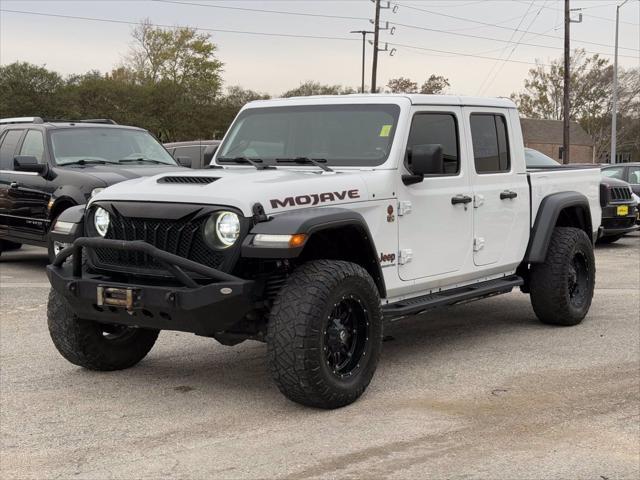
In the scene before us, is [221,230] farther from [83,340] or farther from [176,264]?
[83,340]

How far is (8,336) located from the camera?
7.59m

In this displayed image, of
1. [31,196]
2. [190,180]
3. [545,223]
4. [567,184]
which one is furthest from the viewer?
[31,196]

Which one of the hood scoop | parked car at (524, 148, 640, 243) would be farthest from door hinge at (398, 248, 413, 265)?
parked car at (524, 148, 640, 243)

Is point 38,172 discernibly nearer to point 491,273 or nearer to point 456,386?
point 491,273

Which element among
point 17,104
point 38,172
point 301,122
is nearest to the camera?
point 301,122

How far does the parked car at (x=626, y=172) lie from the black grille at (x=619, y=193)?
9.81 ft

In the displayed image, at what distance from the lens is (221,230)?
17.0 ft

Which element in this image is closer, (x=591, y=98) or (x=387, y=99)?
(x=387, y=99)

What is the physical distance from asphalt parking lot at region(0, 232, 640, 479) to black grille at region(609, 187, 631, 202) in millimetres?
7498

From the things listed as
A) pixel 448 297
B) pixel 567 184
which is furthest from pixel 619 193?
pixel 448 297

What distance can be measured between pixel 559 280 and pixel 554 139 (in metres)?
84.0

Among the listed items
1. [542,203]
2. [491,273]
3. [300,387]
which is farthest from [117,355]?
[542,203]

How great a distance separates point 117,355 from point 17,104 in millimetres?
43211

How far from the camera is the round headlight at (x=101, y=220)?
5.73 meters
